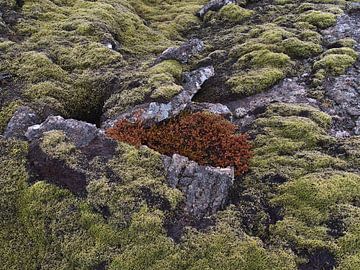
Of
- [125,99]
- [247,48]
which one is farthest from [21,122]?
[247,48]

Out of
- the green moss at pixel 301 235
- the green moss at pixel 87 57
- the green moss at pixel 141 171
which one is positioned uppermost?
the green moss at pixel 141 171

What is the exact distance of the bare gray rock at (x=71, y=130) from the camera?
1031 cm

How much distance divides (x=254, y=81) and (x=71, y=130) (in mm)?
6903

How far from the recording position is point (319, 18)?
Answer: 1866cm

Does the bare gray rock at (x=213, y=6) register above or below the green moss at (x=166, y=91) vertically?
below

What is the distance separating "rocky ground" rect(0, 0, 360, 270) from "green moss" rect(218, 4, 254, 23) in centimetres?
190

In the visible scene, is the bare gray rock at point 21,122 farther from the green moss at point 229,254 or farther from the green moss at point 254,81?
the green moss at point 254,81

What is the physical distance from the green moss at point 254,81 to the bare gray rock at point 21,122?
6.68 meters

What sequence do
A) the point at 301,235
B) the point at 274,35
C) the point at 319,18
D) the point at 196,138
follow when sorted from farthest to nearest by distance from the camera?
the point at 319,18 → the point at 274,35 → the point at 196,138 → the point at 301,235

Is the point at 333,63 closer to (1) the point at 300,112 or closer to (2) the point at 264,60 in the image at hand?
(2) the point at 264,60

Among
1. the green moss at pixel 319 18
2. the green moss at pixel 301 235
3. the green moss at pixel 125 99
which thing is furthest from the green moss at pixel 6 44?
the green moss at pixel 319 18

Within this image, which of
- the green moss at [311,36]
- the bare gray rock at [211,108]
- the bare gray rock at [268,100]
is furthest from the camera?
the green moss at [311,36]

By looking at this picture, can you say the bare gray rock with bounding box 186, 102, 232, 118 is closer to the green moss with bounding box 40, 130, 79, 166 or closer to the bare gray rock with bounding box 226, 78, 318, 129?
the bare gray rock with bounding box 226, 78, 318, 129

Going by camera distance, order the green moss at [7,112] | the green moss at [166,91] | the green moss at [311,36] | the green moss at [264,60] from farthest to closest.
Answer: the green moss at [311,36] < the green moss at [264,60] < the green moss at [166,91] < the green moss at [7,112]
